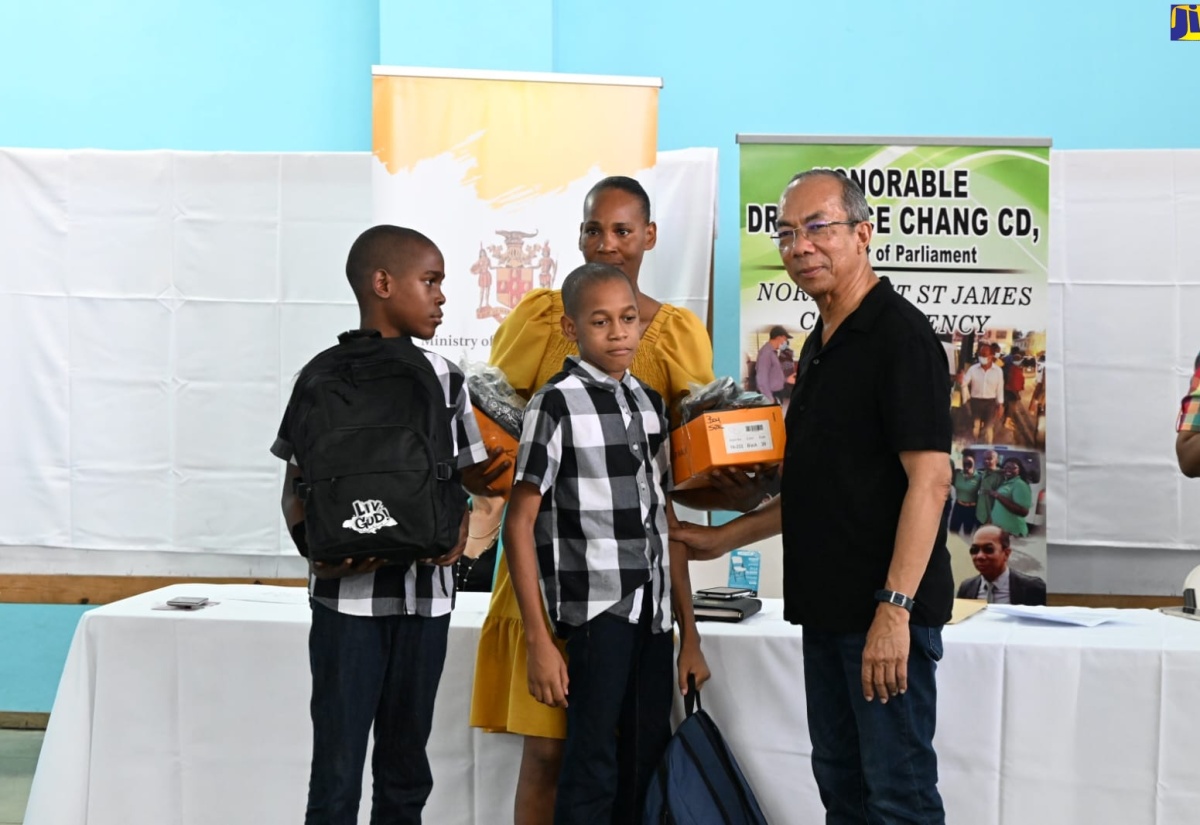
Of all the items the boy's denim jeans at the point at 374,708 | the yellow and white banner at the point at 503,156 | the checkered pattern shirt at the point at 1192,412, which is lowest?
the boy's denim jeans at the point at 374,708

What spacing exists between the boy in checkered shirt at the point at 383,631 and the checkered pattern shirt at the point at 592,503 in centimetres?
15

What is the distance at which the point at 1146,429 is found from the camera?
4.60 metres

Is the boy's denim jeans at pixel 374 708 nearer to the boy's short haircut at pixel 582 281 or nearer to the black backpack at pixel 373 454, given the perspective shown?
the black backpack at pixel 373 454

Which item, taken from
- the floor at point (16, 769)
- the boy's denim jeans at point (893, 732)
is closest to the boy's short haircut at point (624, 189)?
the boy's denim jeans at point (893, 732)

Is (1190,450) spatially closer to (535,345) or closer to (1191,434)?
(1191,434)

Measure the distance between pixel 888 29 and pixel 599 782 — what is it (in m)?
3.96

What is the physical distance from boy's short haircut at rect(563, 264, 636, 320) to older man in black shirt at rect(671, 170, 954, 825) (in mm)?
324

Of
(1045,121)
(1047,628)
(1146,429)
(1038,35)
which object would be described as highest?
(1038,35)

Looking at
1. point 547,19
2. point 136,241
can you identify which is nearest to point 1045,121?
point 547,19

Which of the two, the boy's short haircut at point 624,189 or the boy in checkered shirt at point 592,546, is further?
the boy's short haircut at point 624,189

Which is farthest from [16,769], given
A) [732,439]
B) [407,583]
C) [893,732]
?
[893,732]

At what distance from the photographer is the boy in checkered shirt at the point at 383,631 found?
6.77 ft

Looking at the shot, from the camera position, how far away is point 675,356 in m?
2.46

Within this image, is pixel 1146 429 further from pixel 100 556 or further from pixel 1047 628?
pixel 100 556
